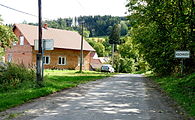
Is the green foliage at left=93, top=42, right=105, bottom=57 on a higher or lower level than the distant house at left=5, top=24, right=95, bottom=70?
higher

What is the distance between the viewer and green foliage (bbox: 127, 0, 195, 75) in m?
16.5

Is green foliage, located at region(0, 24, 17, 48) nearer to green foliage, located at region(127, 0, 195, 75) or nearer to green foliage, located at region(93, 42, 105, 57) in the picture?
green foliage, located at region(127, 0, 195, 75)

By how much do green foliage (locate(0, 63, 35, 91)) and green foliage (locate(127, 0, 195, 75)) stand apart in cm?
950

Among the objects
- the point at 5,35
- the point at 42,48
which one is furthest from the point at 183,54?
the point at 5,35

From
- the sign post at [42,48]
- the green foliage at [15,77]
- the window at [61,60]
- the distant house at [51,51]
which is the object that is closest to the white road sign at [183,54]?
the sign post at [42,48]

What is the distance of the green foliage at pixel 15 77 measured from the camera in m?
12.6

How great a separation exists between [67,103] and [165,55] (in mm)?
16406

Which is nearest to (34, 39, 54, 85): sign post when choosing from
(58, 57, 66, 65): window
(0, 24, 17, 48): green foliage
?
(0, 24, 17, 48): green foliage

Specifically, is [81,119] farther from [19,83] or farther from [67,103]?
[19,83]

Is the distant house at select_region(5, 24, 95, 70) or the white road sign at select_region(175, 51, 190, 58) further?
the distant house at select_region(5, 24, 95, 70)

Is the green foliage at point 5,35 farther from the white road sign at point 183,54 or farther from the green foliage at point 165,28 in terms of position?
the white road sign at point 183,54

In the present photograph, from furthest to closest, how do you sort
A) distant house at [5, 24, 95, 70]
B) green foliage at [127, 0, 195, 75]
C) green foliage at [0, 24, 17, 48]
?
distant house at [5, 24, 95, 70] < green foliage at [0, 24, 17, 48] < green foliage at [127, 0, 195, 75]

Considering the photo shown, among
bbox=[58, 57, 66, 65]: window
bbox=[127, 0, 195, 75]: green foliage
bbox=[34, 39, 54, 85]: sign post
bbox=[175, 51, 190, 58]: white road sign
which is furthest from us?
bbox=[58, 57, 66, 65]: window

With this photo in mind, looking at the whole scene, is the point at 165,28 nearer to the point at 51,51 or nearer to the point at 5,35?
the point at 5,35
